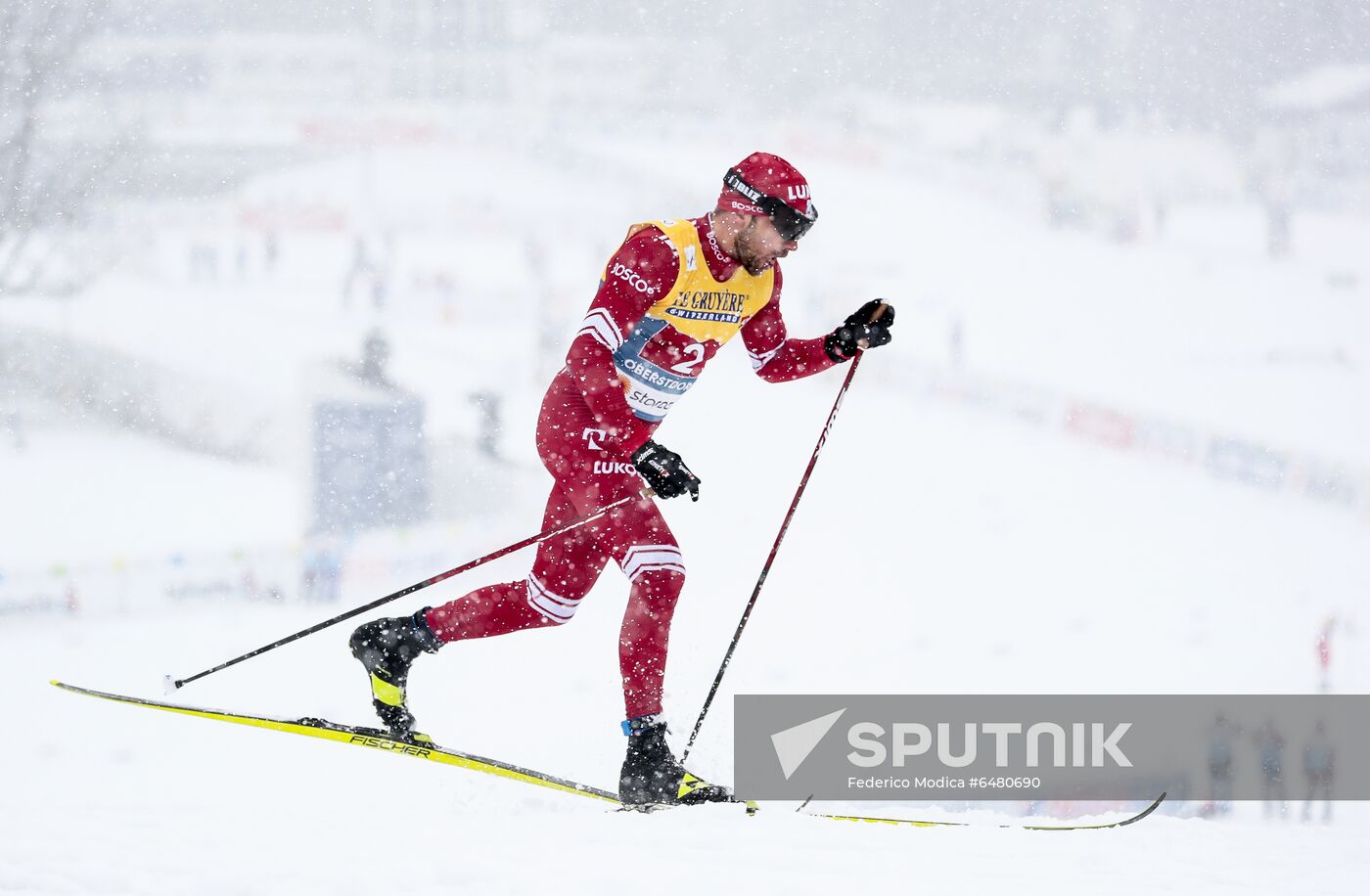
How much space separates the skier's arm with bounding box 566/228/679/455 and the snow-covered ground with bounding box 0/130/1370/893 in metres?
1.22

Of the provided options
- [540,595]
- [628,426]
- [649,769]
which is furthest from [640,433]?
[649,769]

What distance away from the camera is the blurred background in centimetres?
1216

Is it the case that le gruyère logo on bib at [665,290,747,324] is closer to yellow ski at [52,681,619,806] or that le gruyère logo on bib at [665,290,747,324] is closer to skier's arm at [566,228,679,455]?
skier's arm at [566,228,679,455]

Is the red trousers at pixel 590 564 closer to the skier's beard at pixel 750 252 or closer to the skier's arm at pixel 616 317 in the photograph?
the skier's arm at pixel 616 317

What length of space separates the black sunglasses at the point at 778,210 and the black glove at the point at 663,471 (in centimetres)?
77

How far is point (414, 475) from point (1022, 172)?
37280 millimetres

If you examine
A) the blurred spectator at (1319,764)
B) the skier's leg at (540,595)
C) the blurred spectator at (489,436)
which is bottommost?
the blurred spectator at (1319,764)

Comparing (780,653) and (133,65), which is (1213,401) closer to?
(780,653)

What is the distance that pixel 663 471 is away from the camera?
3232 mm

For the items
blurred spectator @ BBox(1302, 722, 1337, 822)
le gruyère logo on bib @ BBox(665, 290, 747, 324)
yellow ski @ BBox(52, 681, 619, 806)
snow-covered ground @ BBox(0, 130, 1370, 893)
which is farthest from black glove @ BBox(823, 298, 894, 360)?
blurred spectator @ BBox(1302, 722, 1337, 822)

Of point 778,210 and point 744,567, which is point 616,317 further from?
point 744,567

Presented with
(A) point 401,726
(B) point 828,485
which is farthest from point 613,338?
(B) point 828,485

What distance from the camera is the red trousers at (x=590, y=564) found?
135 inches

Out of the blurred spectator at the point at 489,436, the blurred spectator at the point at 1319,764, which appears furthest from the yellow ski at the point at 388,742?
the blurred spectator at the point at 489,436
